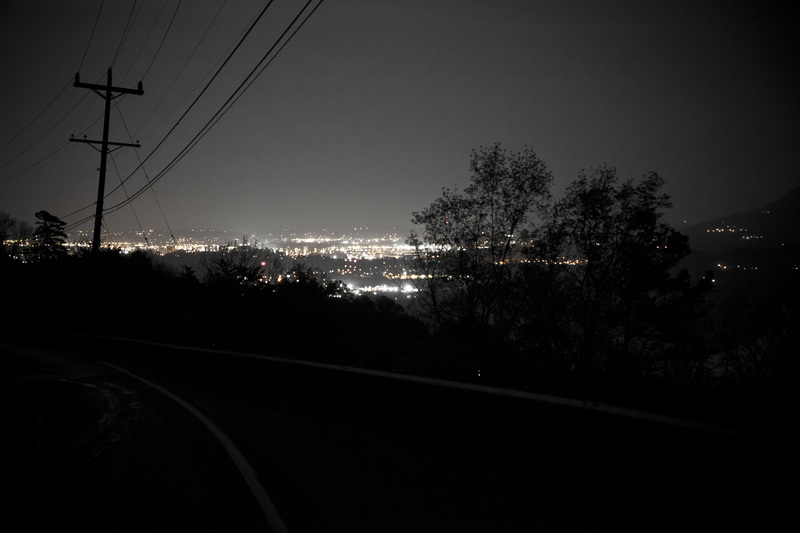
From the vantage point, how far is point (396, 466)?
18.2 feet

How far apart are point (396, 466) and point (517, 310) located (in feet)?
48.4

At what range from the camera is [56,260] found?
34344mm

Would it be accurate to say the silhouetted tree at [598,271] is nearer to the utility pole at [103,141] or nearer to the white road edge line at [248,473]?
the white road edge line at [248,473]

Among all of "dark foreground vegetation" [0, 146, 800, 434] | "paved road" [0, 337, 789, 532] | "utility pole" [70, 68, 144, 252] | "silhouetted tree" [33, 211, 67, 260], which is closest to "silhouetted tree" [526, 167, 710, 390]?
"dark foreground vegetation" [0, 146, 800, 434]

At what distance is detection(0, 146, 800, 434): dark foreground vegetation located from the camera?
11.1 m

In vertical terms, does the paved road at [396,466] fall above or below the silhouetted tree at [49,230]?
below

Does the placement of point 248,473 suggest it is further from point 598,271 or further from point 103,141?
point 103,141

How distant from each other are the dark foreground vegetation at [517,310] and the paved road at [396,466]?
81 centimetres

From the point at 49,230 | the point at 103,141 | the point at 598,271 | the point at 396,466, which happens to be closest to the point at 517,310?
the point at 598,271

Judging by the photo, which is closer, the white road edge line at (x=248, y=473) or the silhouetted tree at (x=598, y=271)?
the white road edge line at (x=248, y=473)

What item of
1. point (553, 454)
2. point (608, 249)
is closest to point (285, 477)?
point (553, 454)

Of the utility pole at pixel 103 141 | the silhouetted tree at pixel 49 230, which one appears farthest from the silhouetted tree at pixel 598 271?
the silhouetted tree at pixel 49 230

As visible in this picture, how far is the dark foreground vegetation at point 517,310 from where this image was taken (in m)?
11.1

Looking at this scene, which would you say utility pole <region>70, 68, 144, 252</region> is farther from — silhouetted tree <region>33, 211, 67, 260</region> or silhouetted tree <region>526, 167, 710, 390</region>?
silhouetted tree <region>33, 211, 67, 260</region>
